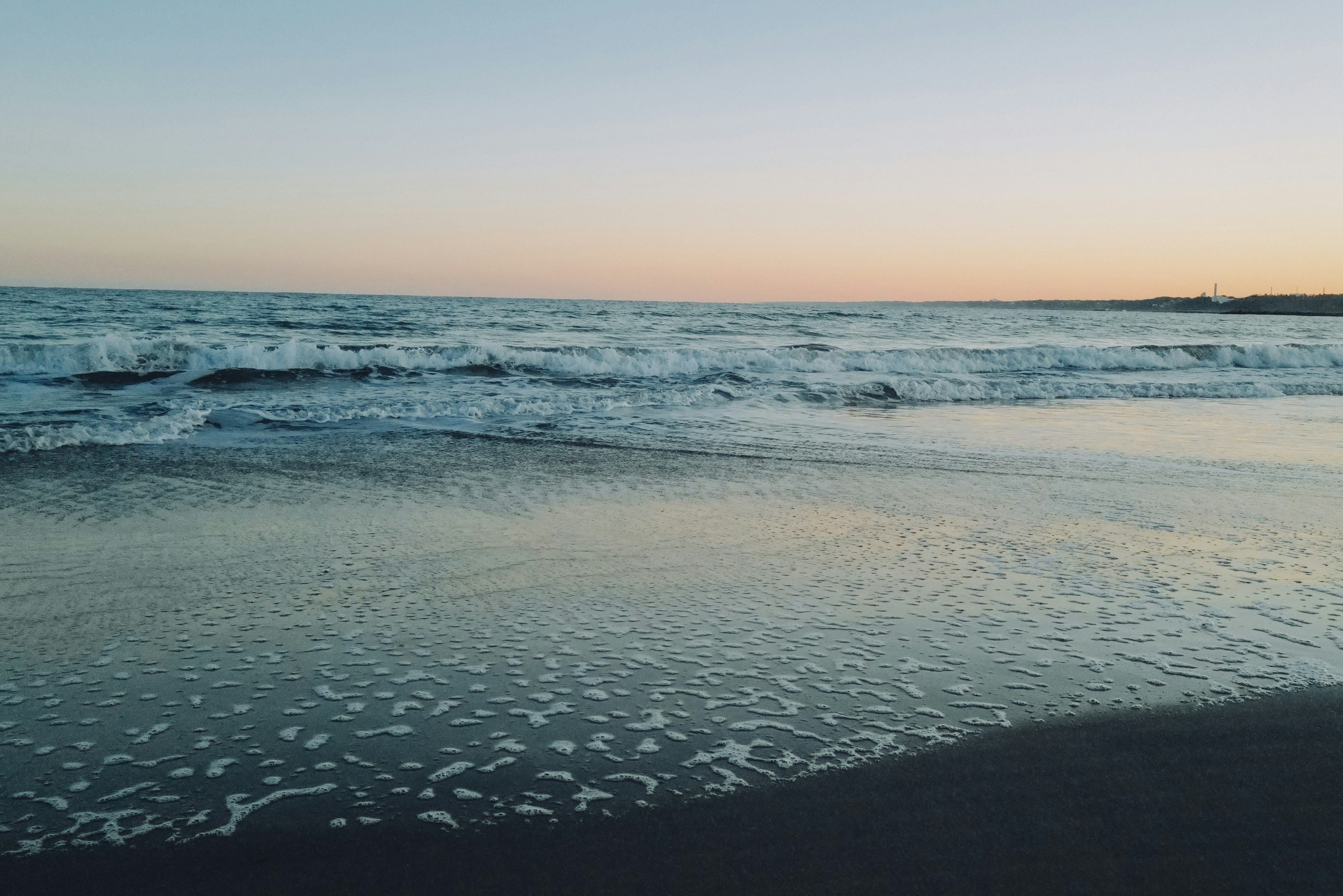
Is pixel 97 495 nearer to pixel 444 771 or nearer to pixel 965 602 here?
pixel 444 771

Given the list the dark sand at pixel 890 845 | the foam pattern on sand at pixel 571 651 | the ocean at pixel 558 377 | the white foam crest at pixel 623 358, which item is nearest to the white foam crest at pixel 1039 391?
the ocean at pixel 558 377

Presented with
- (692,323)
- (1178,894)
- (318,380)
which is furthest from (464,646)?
(692,323)

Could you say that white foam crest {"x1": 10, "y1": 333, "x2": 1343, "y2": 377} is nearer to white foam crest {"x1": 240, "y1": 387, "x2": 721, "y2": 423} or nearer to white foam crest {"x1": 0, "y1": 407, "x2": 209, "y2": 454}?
white foam crest {"x1": 240, "y1": 387, "x2": 721, "y2": 423}

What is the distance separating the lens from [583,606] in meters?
3.59

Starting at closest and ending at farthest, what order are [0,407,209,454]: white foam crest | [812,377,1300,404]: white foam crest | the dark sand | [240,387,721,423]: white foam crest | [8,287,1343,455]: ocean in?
1. the dark sand
2. [0,407,209,454]: white foam crest
3. [8,287,1343,455]: ocean
4. [240,387,721,423]: white foam crest
5. [812,377,1300,404]: white foam crest

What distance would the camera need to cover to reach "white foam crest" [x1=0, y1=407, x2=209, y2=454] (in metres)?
7.56

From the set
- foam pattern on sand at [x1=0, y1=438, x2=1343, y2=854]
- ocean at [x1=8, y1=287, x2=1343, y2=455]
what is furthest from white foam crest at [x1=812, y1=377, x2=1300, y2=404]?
foam pattern on sand at [x1=0, y1=438, x2=1343, y2=854]

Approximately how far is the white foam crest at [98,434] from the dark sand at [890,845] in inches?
280

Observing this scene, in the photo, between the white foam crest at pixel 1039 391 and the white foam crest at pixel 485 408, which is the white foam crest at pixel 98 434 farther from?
the white foam crest at pixel 1039 391

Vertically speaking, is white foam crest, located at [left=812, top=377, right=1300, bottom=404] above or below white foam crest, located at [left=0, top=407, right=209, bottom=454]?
above

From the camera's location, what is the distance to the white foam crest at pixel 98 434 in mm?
7559

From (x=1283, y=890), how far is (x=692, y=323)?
1496 inches

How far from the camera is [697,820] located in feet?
6.77

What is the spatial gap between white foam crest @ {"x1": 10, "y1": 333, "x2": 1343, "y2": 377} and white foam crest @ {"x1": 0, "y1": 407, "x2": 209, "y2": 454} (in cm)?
795
